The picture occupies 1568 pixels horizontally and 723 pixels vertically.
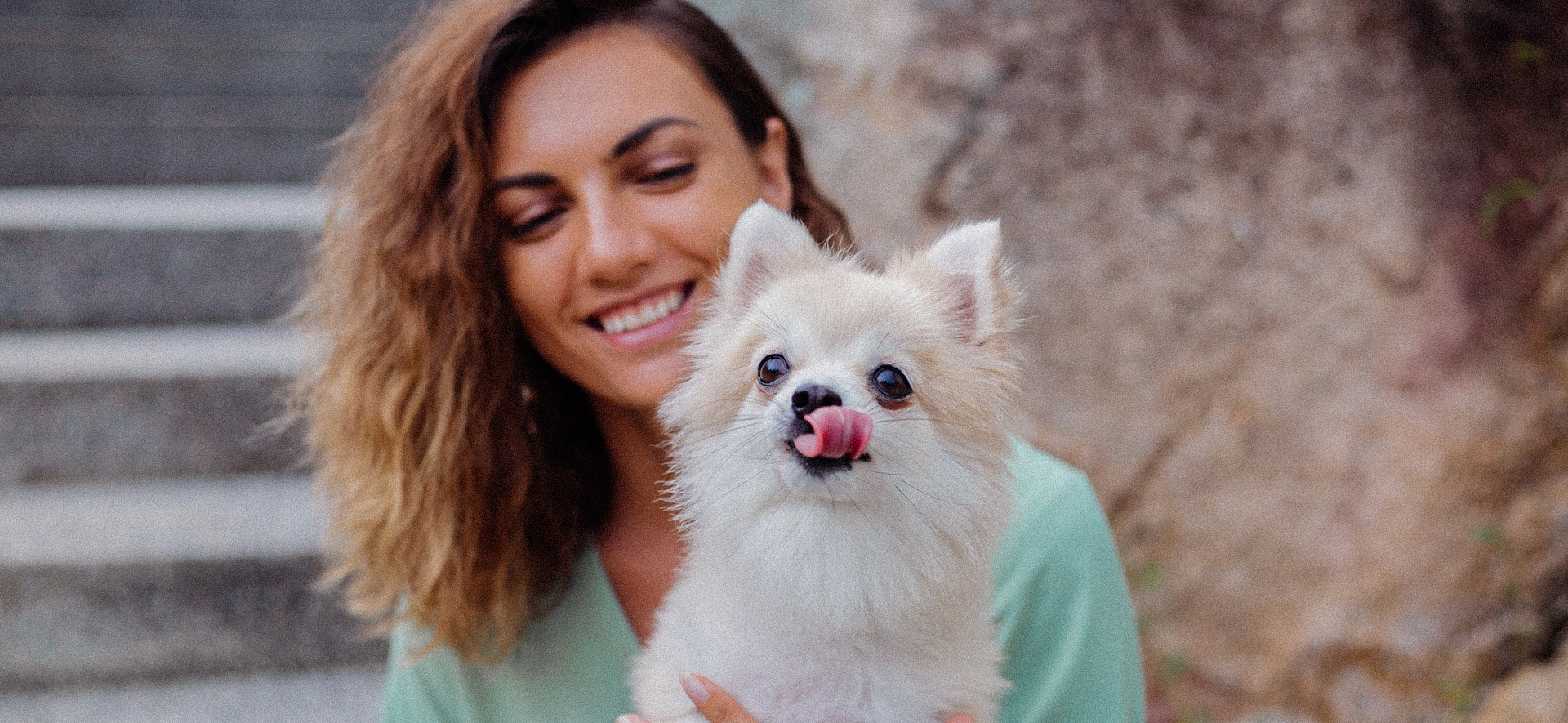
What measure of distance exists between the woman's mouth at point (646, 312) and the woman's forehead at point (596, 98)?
0.25 metres

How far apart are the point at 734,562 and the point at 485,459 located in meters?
0.87

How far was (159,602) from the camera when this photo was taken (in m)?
2.93

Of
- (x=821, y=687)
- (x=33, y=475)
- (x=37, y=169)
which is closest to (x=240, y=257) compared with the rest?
(x=33, y=475)

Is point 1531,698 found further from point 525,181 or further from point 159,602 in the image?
point 159,602

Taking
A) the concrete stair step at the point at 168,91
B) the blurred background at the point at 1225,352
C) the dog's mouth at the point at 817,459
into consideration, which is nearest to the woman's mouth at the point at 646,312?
the dog's mouth at the point at 817,459

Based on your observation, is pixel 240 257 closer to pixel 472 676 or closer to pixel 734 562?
pixel 472 676

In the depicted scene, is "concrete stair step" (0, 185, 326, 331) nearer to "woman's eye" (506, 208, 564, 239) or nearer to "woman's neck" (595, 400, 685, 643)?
"woman's neck" (595, 400, 685, 643)

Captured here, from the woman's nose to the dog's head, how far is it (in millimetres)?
389

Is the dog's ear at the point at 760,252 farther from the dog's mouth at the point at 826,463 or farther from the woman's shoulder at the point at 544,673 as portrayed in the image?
the woman's shoulder at the point at 544,673

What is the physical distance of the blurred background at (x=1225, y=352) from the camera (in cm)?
274

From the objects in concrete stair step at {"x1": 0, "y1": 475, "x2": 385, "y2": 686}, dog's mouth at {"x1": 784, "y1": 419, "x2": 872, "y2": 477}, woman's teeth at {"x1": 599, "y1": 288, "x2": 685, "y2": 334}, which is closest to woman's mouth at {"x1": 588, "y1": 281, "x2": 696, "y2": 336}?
woman's teeth at {"x1": 599, "y1": 288, "x2": 685, "y2": 334}

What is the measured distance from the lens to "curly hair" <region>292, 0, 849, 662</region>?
183 centimetres

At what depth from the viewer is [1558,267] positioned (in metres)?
2.71

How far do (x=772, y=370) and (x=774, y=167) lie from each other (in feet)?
2.97
